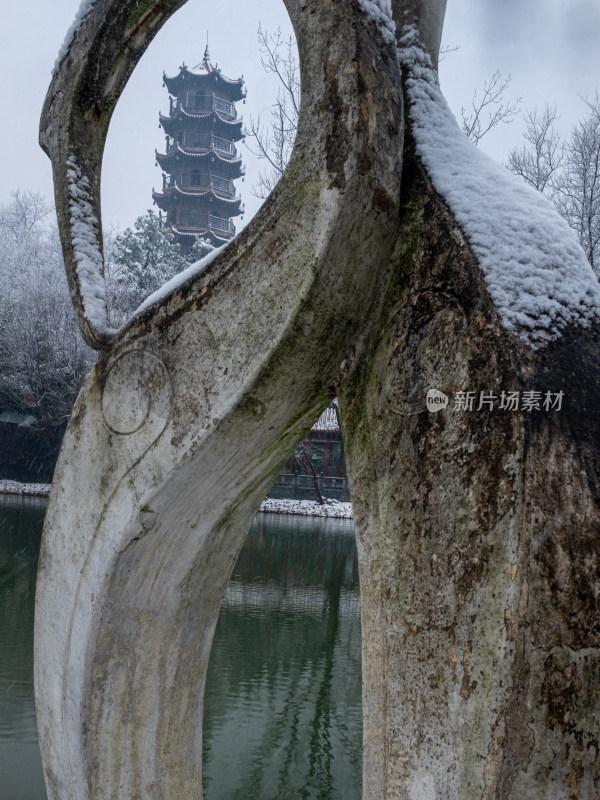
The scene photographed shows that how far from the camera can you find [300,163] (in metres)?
1.43

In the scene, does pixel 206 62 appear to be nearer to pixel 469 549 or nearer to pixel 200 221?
pixel 200 221

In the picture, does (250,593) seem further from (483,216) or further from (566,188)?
(566,188)

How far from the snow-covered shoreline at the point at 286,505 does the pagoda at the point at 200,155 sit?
13.6m

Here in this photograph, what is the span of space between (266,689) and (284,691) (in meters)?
0.12

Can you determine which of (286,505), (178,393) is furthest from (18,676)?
(286,505)

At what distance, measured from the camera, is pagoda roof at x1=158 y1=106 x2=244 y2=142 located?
28.4m

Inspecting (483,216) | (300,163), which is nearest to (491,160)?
(483,216)

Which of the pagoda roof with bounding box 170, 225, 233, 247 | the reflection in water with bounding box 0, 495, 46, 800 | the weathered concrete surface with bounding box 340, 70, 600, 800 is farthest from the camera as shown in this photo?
the pagoda roof with bounding box 170, 225, 233, 247

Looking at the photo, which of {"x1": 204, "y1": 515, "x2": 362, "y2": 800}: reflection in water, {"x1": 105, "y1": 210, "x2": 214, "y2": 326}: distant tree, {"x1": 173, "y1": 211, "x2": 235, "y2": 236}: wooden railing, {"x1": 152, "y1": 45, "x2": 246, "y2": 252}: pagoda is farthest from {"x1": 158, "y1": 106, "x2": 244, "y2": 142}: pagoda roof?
{"x1": 204, "y1": 515, "x2": 362, "y2": 800}: reflection in water

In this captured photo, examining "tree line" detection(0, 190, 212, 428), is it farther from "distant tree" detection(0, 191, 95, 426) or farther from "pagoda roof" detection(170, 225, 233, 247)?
"pagoda roof" detection(170, 225, 233, 247)

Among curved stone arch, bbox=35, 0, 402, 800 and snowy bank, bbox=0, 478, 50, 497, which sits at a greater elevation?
curved stone arch, bbox=35, 0, 402, 800

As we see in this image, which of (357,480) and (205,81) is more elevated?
(205,81)

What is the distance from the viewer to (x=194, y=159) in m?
28.6

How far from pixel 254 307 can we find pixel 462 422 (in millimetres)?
448
